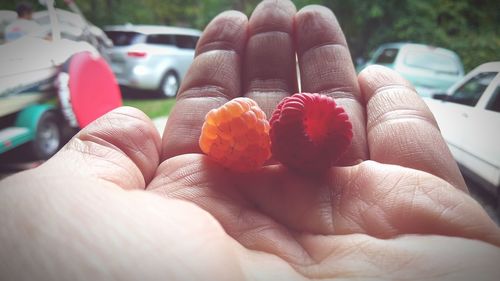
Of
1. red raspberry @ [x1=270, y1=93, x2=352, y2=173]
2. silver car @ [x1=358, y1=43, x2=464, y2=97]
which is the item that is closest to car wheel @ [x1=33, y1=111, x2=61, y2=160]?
red raspberry @ [x1=270, y1=93, x2=352, y2=173]

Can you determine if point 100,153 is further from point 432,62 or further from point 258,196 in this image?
point 432,62

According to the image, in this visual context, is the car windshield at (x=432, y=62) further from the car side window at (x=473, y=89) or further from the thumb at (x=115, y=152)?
the thumb at (x=115, y=152)

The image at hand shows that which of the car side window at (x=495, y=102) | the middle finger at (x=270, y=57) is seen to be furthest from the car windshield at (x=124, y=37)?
the car side window at (x=495, y=102)

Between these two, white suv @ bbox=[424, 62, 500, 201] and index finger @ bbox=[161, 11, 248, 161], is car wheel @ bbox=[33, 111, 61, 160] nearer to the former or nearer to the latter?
index finger @ bbox=[161, 11, 248, 161]

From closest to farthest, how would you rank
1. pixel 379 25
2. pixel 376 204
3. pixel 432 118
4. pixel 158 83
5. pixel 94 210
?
pixel 94 210
pixel 376 204
pixel 432 118
pixel 379 25
pixel 158 83

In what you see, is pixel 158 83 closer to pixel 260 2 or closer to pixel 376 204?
pixel 260 2

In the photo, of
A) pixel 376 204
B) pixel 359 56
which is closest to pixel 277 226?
pixel 376 204

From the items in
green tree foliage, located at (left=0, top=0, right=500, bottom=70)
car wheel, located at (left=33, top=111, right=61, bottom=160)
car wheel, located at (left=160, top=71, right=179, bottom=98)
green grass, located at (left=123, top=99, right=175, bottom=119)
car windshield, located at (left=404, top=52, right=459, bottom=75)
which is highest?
green tree foliage, located at (left=0, top=0, right=500, bottom=70)
